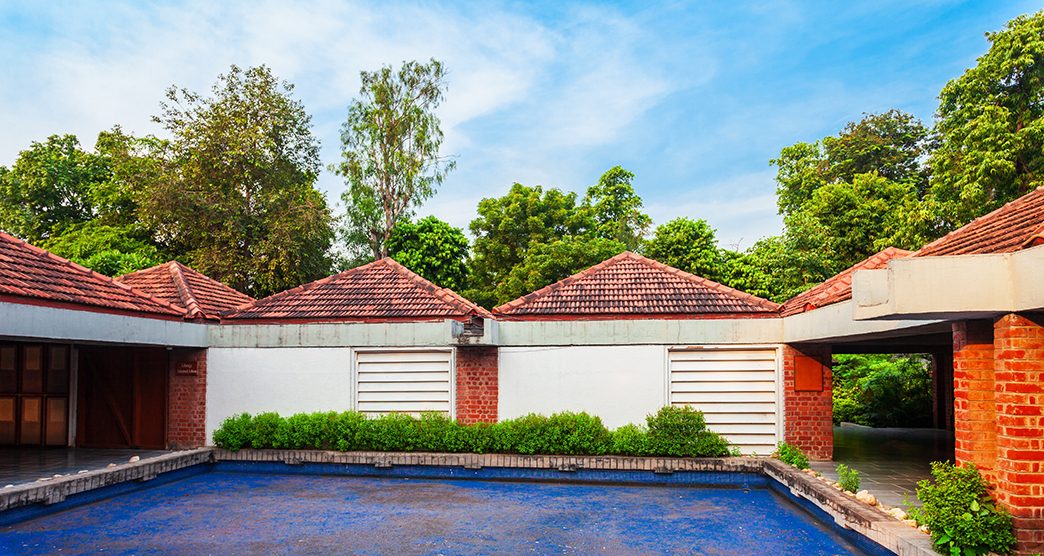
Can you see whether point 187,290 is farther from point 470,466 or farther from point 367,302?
point 470,466

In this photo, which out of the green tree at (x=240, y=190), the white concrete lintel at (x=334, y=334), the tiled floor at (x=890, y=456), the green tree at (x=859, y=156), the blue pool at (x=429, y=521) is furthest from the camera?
the green tree at (x=859, y=156)

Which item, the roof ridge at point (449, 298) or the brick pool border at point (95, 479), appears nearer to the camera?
the brick pool border at point (95, 479)

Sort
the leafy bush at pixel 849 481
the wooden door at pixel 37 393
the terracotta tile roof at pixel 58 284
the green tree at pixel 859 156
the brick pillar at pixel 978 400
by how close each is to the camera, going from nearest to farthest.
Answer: the brick pillar at pixel 978 400 → the leafy bush at pixel 849 481 → the terracotta tile roof at pixel 58 284 → the wooden door at pixel 37 393 → the green tree at pixel 859 156

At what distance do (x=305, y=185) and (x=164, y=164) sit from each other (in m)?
5.18

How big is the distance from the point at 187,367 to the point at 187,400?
2.11 feet

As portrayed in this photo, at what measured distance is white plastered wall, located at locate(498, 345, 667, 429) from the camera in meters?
12.4

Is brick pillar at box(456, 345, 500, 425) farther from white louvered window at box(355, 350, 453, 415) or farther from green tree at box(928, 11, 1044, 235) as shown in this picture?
green tree at box(928, 11, 1044, 235)

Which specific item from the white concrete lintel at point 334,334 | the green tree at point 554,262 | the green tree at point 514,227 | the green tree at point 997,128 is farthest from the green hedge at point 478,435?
the green tree at point 514,227

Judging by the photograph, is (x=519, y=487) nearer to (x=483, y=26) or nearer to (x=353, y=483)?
(x=353, y=483)

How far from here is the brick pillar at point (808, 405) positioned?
11.9 metres

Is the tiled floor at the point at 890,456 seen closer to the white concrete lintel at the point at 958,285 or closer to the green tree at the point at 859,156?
the white concrete lintel at the point at 958,285

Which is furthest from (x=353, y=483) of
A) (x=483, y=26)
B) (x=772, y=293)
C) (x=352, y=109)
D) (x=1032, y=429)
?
(x=352, y=109)

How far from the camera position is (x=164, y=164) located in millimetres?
26000

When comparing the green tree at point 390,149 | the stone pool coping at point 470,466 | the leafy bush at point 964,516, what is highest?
the green tree at point 390,149
